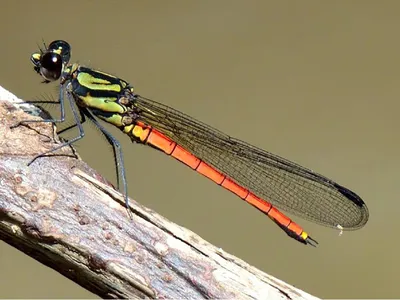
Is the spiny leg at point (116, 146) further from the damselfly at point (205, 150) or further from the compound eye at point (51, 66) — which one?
the compound eye at point (51, 66)

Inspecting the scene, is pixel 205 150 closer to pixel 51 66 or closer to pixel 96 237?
pixel 51 66

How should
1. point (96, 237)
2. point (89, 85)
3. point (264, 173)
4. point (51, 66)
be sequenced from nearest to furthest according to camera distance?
point (96, 237)
point (51, 66)
point (89, 85)
point (264, 173)

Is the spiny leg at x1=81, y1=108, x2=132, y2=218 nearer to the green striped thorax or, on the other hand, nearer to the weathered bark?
the green striped thorax

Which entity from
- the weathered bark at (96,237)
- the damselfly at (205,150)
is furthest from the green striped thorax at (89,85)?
the weathered bark at (96,237)

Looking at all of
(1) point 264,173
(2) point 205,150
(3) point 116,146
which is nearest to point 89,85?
(3) point 116,146

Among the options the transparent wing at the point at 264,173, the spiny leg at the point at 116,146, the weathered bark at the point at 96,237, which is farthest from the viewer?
the transparent wing at the point at 264,173
